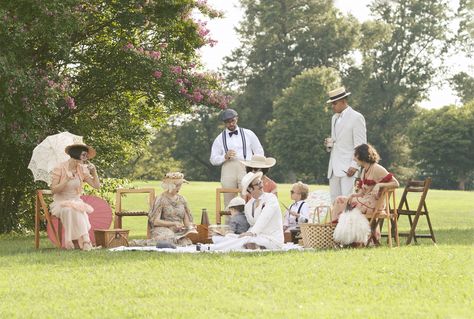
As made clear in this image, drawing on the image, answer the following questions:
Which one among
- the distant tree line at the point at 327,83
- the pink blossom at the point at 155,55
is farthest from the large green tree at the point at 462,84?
the pink blossom at the point at 155,55

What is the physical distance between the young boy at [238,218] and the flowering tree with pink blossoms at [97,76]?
474 centimetres

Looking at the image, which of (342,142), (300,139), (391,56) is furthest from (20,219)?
(391,56)

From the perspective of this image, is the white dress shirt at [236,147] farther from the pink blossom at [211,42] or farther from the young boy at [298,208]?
the pink blossom at [211,42]

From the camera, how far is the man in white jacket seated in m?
11.7

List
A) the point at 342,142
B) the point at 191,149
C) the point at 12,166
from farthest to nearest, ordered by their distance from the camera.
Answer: the point at 191,149
the point at 12,166
the point at 342,142

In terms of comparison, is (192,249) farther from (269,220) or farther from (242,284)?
(242,284)

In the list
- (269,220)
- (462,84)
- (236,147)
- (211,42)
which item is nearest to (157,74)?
(211,42)

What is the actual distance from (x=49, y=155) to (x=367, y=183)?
503cm

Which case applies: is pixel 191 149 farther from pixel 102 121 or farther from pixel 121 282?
pixel 121 282

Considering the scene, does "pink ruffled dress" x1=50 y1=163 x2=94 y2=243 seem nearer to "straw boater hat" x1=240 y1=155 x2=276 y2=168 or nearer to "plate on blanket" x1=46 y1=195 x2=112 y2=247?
"plate on blanket" x1=46 y1=195 x2=112 y2=247

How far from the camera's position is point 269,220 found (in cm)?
1175

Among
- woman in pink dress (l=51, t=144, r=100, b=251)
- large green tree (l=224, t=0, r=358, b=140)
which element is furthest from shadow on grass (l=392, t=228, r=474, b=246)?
large green tree (l=224, t=0, r=358, b=140)

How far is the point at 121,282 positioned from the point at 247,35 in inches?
2398

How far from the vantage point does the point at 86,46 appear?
741 inches
